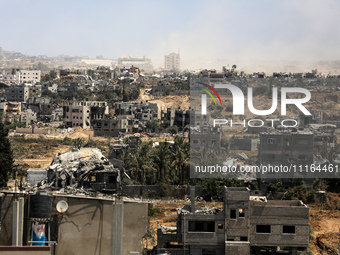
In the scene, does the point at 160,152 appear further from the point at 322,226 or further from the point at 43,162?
the point at 43,162

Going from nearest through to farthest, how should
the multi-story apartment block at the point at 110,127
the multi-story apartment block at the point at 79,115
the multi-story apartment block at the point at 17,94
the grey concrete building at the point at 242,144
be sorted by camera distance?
the grey concrete building at the point at 242,144, the multi-story apartment block at the point at 110,127, the multi-story apartment block at the point at 79,115, the multi-story apartment block at the point at 17,94

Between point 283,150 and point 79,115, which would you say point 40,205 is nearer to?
point 283,150

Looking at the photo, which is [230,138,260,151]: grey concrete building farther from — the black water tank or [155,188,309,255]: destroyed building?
the black water tank

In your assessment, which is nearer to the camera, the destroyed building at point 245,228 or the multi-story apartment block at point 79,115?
the destroyed building at point 245,228

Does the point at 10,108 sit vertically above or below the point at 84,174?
above

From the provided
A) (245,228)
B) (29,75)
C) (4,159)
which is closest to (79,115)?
(4,159)

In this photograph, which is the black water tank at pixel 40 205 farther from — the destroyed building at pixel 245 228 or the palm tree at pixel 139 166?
the palm tree at pixel 139 166

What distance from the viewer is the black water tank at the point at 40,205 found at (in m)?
15.7

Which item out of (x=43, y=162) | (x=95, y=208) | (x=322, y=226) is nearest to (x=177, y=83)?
(x=43, y=162)

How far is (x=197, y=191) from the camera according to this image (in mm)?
41469

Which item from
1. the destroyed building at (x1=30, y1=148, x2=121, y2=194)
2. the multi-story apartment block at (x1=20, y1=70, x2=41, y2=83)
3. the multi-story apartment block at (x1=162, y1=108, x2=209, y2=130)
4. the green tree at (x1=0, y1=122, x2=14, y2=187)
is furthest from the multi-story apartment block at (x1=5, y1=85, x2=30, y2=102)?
the destroyed building at (x1=30, y1=148, x2=121, y2=194)

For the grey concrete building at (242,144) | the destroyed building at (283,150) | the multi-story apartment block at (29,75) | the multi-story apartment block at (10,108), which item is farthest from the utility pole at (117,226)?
the multi-story apartment block at (29,75)

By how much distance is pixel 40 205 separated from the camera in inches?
619

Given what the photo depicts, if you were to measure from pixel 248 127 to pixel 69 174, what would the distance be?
48.4 metres
